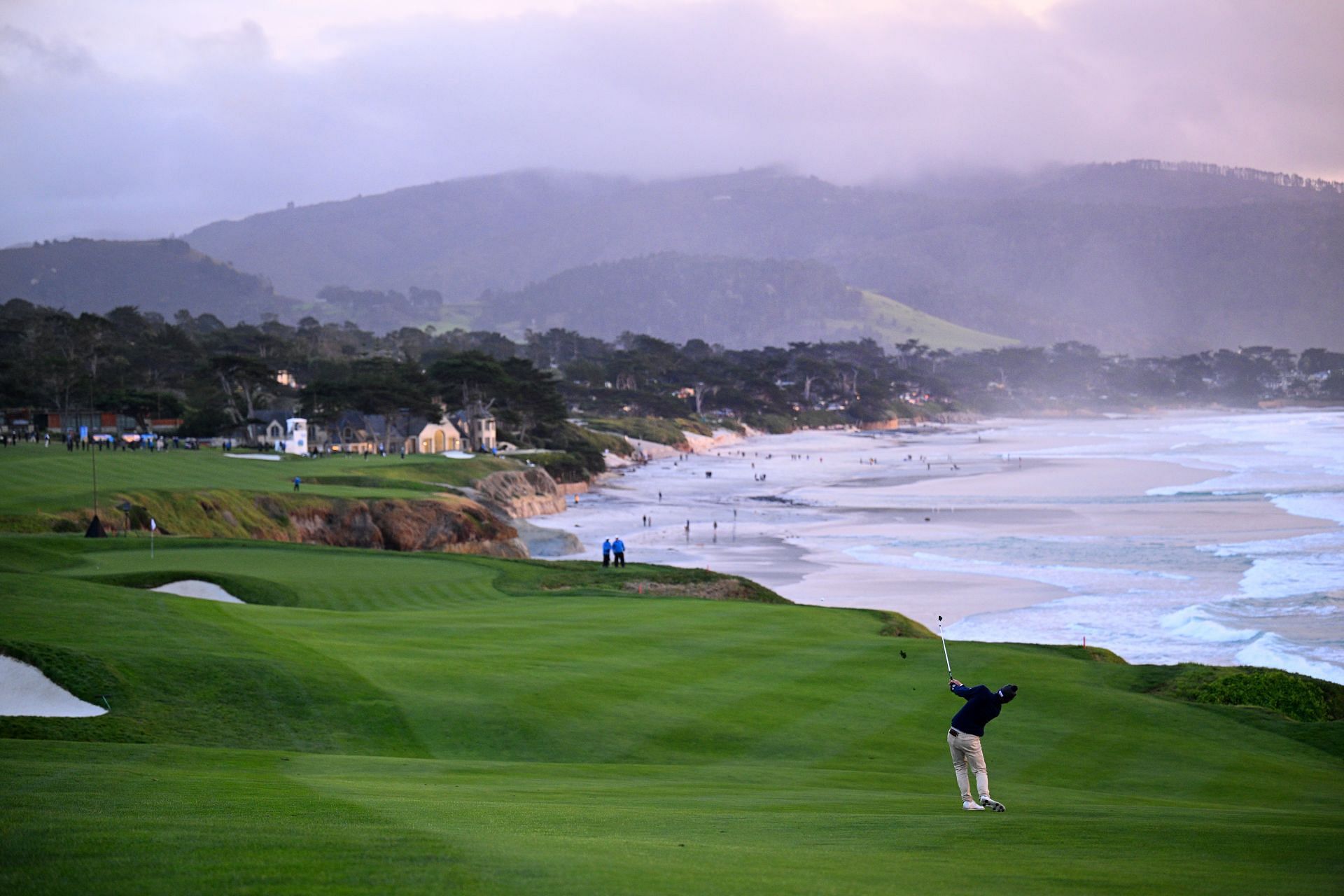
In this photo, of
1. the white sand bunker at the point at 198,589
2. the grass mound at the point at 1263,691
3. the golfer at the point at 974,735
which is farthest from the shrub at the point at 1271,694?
the white sand bunker at the point at 198,589

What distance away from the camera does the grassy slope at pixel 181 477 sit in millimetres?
45531

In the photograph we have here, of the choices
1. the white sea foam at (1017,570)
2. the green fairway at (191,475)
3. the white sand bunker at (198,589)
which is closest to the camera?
the white sand bunker at (198,589)

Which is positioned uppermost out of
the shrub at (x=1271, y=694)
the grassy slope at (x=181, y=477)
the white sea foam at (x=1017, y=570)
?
the grassy slope at (x=181, y=477)

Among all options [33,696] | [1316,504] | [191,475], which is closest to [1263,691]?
[33,696]

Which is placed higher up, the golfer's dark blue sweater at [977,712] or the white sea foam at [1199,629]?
the golfer's dark blue sweater at [977,712]

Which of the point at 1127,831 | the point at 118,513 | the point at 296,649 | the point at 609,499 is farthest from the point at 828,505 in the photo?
the point at 1127,831

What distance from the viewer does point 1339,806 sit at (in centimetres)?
1473

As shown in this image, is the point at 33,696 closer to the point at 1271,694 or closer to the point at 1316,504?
the point at 1271,694

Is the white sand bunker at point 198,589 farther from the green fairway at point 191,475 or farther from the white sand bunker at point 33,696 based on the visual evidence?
the green fairway at point 191,475

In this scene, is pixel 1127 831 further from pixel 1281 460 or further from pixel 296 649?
pixel 1281 460

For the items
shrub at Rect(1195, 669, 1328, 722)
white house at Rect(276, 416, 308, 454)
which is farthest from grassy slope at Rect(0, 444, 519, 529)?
shrub at Rect(1195, 669, 1328, 722)

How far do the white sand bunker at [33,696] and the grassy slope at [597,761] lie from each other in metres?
0.24

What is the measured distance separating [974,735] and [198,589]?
75.2ft

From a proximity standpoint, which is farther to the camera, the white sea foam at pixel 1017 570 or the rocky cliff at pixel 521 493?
the rocky cliff at pixel 521 493
